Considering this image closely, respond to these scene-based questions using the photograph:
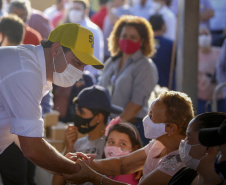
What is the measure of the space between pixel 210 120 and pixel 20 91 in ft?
3.46

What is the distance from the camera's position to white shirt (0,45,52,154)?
2961 millimetres

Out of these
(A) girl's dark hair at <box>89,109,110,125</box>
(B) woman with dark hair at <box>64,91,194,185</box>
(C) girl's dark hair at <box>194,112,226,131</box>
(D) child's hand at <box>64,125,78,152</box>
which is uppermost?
(C) girl's dark hair at <box>194,112,226,131</box>

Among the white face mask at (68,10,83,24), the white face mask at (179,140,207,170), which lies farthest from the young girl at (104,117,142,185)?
the white face mask at (68,10,83,24)

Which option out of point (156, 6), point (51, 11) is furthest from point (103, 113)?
point (51, 11)

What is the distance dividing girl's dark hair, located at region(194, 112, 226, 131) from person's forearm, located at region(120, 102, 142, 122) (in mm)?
2357

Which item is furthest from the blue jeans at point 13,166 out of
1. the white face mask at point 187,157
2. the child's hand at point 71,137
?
the white face mask at point 187,157

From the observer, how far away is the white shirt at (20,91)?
2961 mm

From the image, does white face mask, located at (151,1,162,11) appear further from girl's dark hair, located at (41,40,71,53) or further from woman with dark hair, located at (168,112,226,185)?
woman with dark hair, located at (168,112,226,185)

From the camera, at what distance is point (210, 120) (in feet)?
8.87

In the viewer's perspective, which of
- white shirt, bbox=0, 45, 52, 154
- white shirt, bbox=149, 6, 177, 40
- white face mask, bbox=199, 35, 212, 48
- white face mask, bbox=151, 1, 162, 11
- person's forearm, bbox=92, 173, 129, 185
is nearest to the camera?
white shirt, bbox=0, 45, 52, 154

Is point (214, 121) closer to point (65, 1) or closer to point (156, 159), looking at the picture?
point (156, 159)

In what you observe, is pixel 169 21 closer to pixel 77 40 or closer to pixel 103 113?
pixel 103 113

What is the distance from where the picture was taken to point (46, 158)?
10.3 ft

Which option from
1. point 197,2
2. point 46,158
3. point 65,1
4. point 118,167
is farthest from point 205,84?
point 46,158
